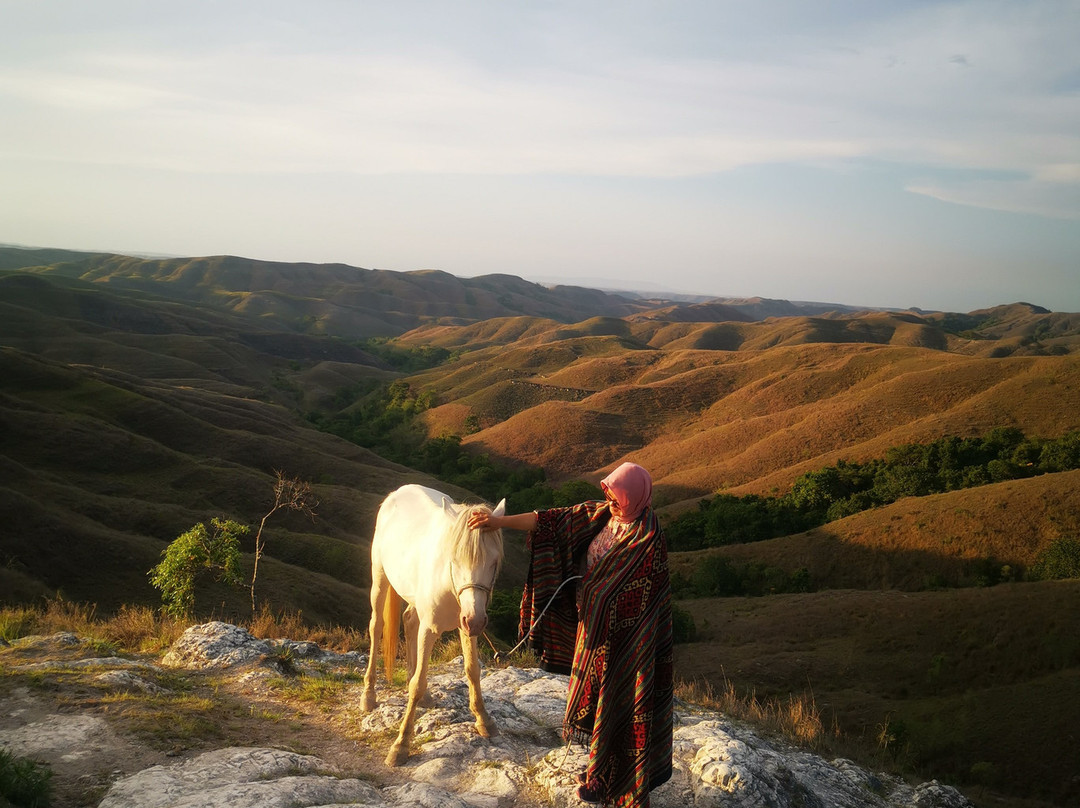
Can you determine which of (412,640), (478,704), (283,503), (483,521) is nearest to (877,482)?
(283,503)

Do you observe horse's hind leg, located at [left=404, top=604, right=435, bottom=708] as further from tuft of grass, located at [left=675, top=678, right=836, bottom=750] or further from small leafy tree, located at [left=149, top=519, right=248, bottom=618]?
small leafy tree, located at [left=149, top=519, right=248, bottom=618]

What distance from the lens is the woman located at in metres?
5.21

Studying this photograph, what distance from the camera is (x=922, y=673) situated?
74.4 feet

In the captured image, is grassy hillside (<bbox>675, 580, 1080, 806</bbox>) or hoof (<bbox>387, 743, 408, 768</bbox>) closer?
hoof (<bbox>387, 743, 408, 768</bbox>)

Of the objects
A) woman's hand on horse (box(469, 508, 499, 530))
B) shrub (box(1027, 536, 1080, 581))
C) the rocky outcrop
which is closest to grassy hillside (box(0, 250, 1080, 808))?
shrub (box(1027, 536, 1080, 581))

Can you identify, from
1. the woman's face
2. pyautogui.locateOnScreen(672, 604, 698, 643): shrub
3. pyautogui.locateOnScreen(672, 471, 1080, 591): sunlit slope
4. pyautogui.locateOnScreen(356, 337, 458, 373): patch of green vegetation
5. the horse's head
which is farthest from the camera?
pyautogui.locateOnScreen(356, 337, 458, 373): patch of green vegetation

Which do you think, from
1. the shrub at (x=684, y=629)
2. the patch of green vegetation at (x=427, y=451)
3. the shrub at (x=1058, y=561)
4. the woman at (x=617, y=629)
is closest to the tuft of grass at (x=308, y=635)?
the woman at (x=617, y=629)

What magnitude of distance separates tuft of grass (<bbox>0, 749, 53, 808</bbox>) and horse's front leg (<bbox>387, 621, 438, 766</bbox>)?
100.0 inches

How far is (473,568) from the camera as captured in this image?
5.53 meters

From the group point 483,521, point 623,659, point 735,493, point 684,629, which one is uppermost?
point 483,521

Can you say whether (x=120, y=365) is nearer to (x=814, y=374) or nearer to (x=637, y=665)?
(x=814, y=374)

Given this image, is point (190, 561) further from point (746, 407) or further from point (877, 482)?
point (746, 407)

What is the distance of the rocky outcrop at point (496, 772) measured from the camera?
5301 millimetres

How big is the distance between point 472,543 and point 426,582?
90 centimetres
